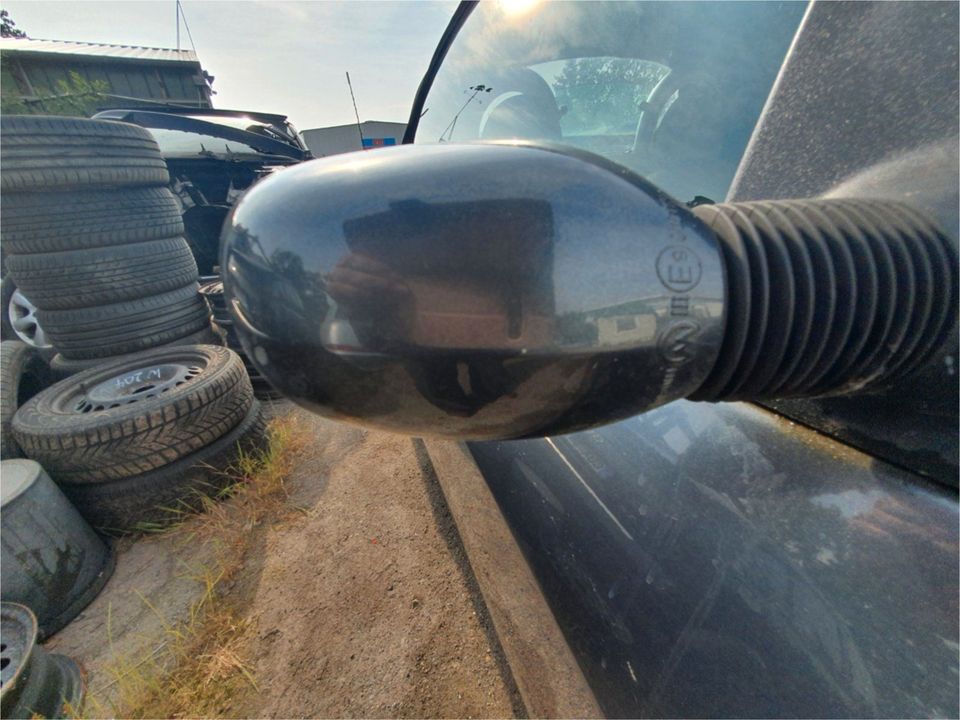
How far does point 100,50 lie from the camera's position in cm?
1533

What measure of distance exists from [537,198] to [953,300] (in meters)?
0.46

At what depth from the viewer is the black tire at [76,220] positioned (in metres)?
2.87

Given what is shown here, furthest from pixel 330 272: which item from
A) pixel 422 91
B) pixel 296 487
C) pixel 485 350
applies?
pixel 296 487

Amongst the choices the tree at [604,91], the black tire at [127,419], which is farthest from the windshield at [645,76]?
the black tire at [127,419]

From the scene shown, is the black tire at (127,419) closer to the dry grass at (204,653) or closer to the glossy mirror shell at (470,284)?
the dry grass at (204,653)

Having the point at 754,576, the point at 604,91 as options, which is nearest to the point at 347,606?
the point at 754,576

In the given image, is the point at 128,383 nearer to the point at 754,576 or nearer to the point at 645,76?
the point at 645,76

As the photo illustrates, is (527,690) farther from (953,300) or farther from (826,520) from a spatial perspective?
(953,300)

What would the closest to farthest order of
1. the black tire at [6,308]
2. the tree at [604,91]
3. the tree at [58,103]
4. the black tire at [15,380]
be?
the tree at [604,91], the black tire at [15,380], the black tire at [6,308], the tree at [58,103]

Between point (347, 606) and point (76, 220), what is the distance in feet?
10.5

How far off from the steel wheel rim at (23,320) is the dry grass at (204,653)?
317 cm

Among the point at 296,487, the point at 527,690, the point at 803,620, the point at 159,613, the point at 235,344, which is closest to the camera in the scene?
the point at 803,620

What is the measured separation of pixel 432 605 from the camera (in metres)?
1.68

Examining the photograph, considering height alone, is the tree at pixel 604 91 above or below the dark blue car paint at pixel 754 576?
above
